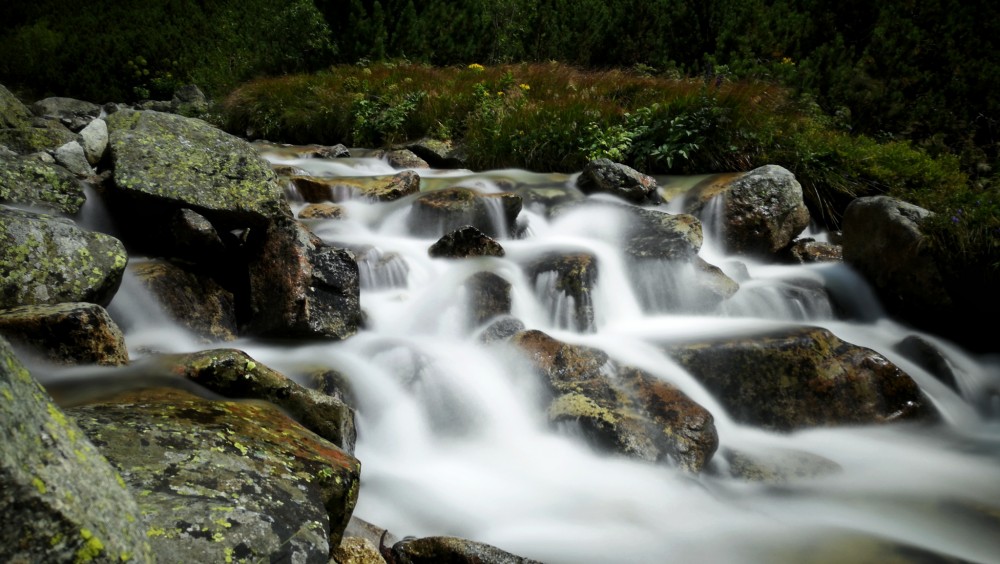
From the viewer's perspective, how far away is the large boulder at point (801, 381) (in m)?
5.11

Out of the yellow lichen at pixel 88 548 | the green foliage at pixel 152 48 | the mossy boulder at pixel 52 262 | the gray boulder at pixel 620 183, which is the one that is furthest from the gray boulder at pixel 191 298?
the green foliage at pixel 152 48

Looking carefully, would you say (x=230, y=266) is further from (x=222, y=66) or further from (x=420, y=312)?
(x=222, y=66)

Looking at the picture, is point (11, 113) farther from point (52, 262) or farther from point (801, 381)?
point (801, 381)

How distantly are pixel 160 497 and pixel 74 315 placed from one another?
70.4 inches

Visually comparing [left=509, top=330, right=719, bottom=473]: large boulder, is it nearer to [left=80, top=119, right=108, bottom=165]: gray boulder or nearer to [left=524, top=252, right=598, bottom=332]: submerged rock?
[left=524, top=252, right=598, bottom=332]: submerged rock

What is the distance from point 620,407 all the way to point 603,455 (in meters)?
0.43

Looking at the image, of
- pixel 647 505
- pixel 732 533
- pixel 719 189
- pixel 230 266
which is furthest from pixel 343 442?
pixel 719 189

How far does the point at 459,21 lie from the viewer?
17656 millimetres

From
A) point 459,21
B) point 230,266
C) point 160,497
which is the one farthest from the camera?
point 459,21

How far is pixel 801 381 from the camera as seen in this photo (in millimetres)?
5191

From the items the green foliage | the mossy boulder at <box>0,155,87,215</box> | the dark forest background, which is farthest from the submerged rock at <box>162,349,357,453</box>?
the green foliage

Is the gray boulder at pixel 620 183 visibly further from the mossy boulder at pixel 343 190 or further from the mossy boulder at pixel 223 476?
the mossy boulder at pixel 223 476

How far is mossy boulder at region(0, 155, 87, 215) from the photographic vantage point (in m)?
5.01

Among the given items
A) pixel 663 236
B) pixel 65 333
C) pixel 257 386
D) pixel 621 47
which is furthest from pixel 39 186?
pixel 621 47
